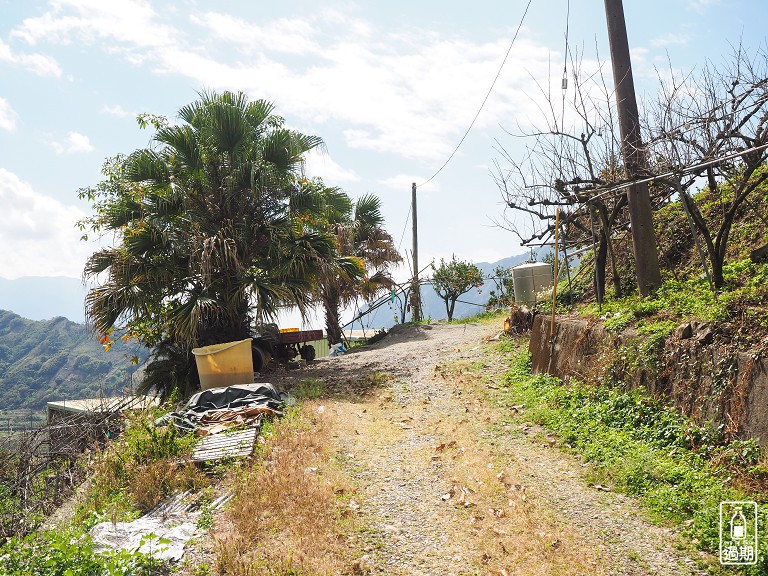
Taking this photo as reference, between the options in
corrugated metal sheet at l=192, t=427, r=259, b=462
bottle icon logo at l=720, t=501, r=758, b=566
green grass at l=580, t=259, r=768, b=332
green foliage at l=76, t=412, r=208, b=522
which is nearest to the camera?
bottle icon logo at l=720, t=501, r=758, b=566

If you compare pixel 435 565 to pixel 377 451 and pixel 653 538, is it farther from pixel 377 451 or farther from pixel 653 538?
pixel 377 451

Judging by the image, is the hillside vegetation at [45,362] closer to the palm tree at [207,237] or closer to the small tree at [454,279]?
the small tree at [454,279]

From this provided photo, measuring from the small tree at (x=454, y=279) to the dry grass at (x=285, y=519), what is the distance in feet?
59.9

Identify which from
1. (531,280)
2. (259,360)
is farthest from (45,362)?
(531,280)

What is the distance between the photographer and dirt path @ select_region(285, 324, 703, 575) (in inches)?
161

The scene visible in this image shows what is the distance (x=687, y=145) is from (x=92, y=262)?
1064 centimetres

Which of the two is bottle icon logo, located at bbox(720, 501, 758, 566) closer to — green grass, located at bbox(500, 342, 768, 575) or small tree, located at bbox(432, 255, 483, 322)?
green grass, located at bbox(500, 342, 768, 575)

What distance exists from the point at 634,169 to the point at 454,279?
16038 mm

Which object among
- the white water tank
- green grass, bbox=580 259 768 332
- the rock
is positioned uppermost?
the white water tank

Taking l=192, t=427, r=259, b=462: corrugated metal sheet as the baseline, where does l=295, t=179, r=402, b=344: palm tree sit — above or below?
above

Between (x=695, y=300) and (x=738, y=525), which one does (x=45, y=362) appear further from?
(x=738, y=525)

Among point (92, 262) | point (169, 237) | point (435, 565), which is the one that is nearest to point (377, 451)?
point (435, 565)

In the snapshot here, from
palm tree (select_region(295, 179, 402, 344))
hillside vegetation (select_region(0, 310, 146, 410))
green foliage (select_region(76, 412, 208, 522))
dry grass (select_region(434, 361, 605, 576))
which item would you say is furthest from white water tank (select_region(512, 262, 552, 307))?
hillside vegetation (select_region(0, 310, 146, 410))

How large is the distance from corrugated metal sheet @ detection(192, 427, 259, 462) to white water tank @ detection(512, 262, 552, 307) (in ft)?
30.7
